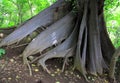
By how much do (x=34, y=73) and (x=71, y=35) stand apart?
5.75ft

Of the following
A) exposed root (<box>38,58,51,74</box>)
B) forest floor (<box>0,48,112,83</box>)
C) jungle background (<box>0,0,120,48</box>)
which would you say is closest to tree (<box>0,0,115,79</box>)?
exposed root (<box>38,58,51,74</box>)

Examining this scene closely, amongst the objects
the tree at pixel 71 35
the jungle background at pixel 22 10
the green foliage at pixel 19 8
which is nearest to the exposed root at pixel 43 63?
the tree at pixel 71 35

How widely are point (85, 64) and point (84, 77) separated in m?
0.54

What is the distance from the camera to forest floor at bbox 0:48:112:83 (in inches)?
195

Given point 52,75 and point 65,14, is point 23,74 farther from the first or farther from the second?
point 65,14

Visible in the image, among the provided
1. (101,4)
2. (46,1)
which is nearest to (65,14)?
(101,4)

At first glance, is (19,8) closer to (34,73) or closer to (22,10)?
(22,10)

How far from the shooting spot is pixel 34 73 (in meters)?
5.20

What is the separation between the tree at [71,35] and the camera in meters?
5.86

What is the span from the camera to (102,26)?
710 centimetres

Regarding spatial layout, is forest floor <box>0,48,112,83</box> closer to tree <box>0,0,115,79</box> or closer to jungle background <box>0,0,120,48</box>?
tree <box>0,0,115,79</box>

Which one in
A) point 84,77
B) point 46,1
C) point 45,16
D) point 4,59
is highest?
point 46,1

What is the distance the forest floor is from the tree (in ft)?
0.55

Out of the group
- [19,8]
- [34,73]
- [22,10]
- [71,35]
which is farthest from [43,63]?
[22,10]
